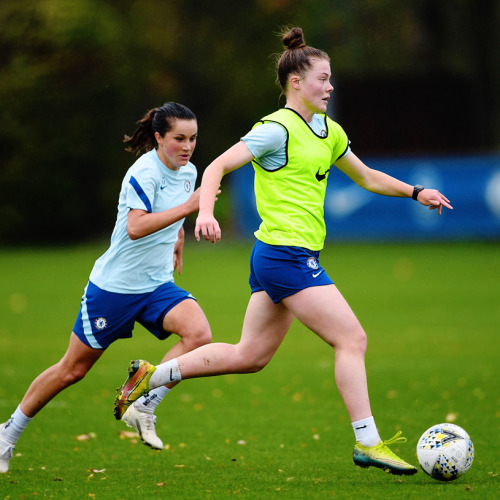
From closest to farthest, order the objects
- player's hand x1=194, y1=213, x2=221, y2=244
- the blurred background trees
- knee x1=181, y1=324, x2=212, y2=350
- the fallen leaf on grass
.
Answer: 1. player's hand x1=194, y1=213, x2=221, y2=244
2. knee x1=181, y1=324, x2=212, y2=350
3. the fallen leaf on grass
4. the blurred background trees

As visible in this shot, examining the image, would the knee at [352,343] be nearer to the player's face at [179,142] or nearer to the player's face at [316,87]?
the player's face at [316,87]

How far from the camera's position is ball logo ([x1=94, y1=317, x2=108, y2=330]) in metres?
6.33

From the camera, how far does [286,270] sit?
559cm

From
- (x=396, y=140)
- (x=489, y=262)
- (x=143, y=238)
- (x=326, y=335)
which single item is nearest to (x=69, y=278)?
(x=489, y=262)

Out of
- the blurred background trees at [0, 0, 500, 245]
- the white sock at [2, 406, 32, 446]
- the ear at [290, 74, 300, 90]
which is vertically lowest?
the white sock at [2, 406, 32, 446]

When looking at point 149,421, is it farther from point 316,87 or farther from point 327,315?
point 316,87

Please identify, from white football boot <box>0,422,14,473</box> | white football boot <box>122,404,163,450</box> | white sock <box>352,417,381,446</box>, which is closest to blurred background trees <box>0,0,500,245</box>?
white football boot <box>122,404,163,450</box>

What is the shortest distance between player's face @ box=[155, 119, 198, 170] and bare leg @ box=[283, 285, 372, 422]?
1.42 meters

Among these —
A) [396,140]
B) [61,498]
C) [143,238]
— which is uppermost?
[396,140]

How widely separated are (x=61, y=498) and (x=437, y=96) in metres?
21.7

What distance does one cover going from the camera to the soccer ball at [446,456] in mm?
5621

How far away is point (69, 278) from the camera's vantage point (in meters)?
19.2

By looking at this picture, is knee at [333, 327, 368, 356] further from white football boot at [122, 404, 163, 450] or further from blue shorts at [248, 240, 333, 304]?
white football boot at [122, 404, 163, 450]

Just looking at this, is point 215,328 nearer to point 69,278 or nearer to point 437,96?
point 69,278
